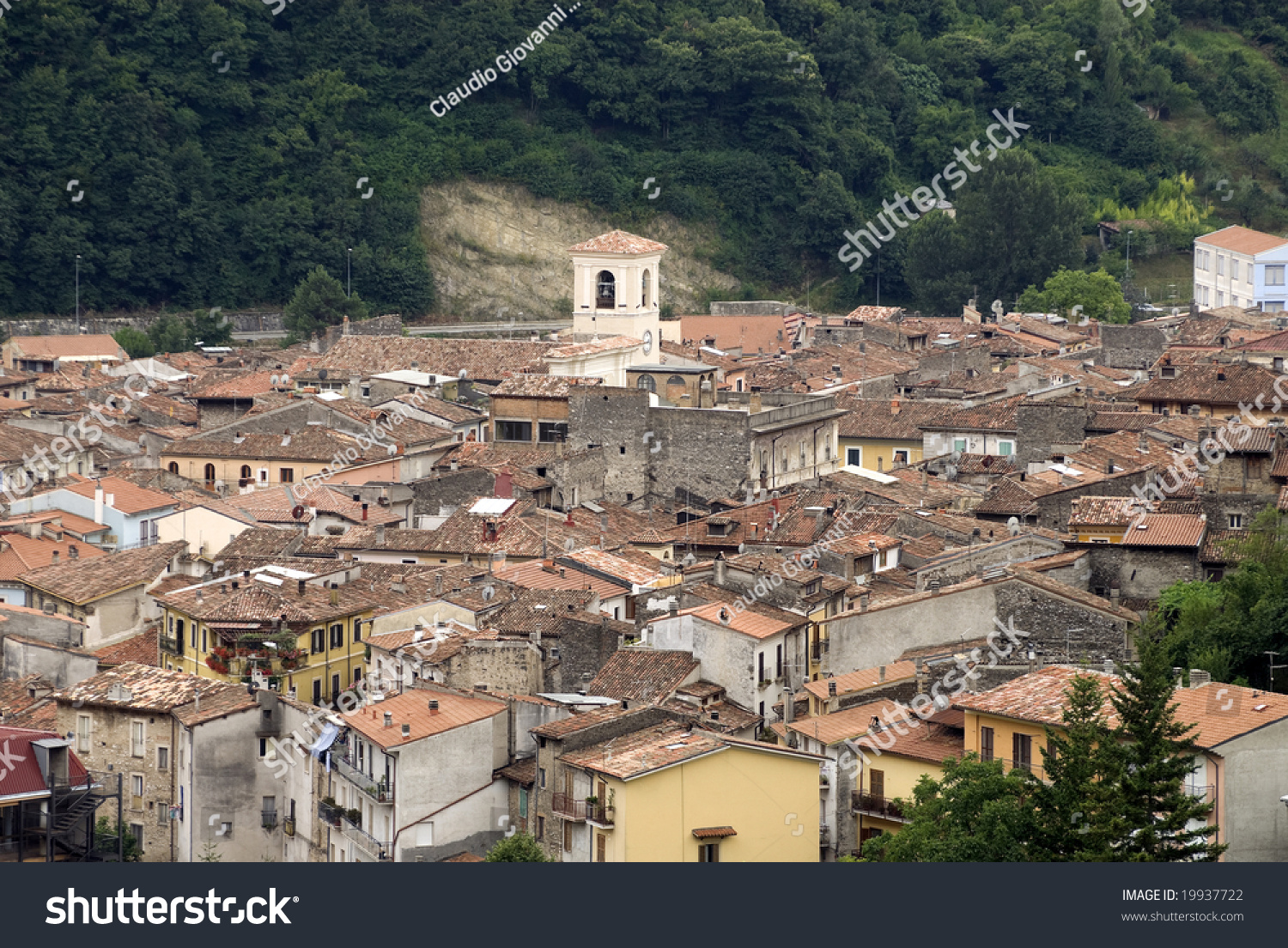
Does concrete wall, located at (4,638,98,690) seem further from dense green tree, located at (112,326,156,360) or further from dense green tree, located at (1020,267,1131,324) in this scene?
dense green tree, located at (1020,267,1131,324)

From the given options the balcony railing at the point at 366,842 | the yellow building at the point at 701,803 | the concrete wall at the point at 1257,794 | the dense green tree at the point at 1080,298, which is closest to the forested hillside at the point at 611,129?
the dense green tree at the point at 1080,298

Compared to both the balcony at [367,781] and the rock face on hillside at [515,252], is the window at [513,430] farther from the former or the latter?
the rock face on hillside at [515,252]

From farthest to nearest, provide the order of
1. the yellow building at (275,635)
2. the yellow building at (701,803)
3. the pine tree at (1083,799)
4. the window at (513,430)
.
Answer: the window at (513,430) → the yellow building at (275,635) → the yellow building at (701,803) → the pine tree at (1083,799)

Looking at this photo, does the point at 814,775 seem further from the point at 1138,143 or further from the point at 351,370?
the point at 1138,143

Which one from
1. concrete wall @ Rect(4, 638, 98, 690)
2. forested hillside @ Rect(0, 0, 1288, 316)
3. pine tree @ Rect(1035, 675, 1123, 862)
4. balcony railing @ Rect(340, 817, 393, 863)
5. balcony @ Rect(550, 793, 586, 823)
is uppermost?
forested hillside @ Rect(0, 0, 1288, 316)

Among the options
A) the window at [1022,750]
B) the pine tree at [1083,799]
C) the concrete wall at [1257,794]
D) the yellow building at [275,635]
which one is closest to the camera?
the pine tree at [1083,799]

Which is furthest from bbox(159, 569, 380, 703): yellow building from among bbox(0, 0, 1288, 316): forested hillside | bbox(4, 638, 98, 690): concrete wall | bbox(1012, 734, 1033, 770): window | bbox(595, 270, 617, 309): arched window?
bbox(0, 0, 1288, 316): forested hillside
